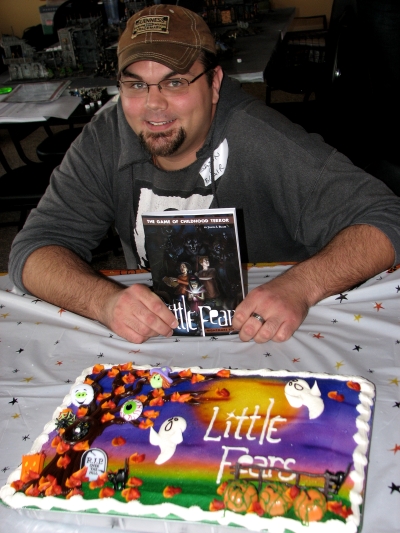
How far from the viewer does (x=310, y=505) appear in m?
0.68

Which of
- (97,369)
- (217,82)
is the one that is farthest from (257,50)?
(97,369)

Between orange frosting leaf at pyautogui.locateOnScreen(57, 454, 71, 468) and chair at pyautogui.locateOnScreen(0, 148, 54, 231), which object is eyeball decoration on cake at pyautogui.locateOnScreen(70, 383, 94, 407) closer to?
orange frosting leaf at pyautogui.locateOnScreen(57, 454, 71, 468)

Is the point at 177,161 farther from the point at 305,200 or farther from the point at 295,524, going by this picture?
the point at 295,524

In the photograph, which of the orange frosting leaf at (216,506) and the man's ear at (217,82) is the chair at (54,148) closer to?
the man's ear at (217,82)

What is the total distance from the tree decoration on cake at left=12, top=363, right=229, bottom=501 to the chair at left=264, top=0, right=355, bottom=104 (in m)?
1.85

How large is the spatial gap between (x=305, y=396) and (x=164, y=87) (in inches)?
32.4

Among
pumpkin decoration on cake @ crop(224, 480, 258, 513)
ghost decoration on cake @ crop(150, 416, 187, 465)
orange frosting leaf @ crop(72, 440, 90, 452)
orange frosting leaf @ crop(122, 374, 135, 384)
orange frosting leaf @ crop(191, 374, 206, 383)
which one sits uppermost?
pumpkin decoration on cake @ crop(224, 480, 258, 513)

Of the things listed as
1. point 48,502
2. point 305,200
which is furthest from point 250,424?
point 305,200

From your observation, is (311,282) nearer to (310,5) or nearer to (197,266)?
(197,266)

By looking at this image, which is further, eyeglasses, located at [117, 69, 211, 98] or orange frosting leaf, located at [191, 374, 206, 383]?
eyeglasses, located at [117, 69, 211, 98]

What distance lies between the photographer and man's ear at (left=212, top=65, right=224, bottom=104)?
142cm

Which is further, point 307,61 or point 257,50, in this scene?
point 307,61

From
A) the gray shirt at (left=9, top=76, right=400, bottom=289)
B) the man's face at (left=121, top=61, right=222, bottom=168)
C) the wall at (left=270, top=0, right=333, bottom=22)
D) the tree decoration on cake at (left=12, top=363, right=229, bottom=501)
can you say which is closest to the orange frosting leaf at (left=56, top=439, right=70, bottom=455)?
the tree decoration on cake at (left=12, top=363, right=229, bottom=501)

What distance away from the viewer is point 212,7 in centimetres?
385
